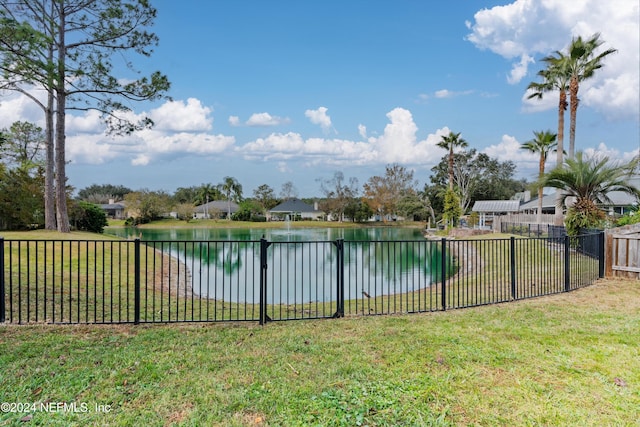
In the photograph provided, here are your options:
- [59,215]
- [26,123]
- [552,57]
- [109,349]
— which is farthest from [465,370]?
[26,123]

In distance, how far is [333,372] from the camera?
11.6 feet

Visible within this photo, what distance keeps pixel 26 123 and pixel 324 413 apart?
33834 millimetres

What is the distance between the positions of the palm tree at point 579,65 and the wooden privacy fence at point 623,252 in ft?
36.2

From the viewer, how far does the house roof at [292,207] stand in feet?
220

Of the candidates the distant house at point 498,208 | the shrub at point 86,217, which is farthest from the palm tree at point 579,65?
A: the shrub at point 86,217

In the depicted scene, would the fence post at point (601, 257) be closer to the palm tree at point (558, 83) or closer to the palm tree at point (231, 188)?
the palm tree at point (558, 83)

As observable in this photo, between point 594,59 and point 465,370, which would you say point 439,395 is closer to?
point 465,370

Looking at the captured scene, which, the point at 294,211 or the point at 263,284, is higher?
the point at 294,211

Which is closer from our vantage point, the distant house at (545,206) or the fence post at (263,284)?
the fence post at (263,284)

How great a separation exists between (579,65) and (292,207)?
53074 millimetres

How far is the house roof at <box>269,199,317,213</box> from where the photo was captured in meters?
67.1

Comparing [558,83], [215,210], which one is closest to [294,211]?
[215,210]

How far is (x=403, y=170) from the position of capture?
55750mm

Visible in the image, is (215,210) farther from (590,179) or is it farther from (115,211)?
(590,179)
